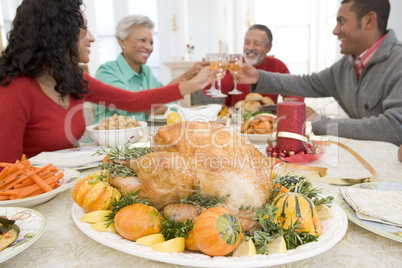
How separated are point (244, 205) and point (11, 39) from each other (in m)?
1.63

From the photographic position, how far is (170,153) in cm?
73

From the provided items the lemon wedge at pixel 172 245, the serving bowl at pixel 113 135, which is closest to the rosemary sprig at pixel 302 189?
the lemon wedge at pixel 172 245

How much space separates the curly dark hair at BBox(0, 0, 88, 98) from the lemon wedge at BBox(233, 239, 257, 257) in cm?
149

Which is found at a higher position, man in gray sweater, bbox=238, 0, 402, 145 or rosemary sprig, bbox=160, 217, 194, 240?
man in gray sweater, bbox=238, 0, 402, 145

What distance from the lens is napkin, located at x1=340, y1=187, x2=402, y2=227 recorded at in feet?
2.19

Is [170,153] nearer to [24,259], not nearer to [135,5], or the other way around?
[24,259]

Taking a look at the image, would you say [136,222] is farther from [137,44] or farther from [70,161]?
[137,44]

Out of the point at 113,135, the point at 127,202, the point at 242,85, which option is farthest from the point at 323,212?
the point at 242,85

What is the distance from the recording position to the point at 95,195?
2.31 feet

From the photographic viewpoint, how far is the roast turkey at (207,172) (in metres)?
0.66

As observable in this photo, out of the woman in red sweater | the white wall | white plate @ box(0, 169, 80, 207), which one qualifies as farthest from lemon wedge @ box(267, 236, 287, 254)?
the white wall

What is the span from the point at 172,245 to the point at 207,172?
0.19 metres

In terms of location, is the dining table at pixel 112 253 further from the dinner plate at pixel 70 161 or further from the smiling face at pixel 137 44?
the smiling face at pixel 137 44

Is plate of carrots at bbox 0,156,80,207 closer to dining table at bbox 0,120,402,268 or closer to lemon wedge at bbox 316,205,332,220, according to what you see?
dining table at bbox 0,120,402,268
